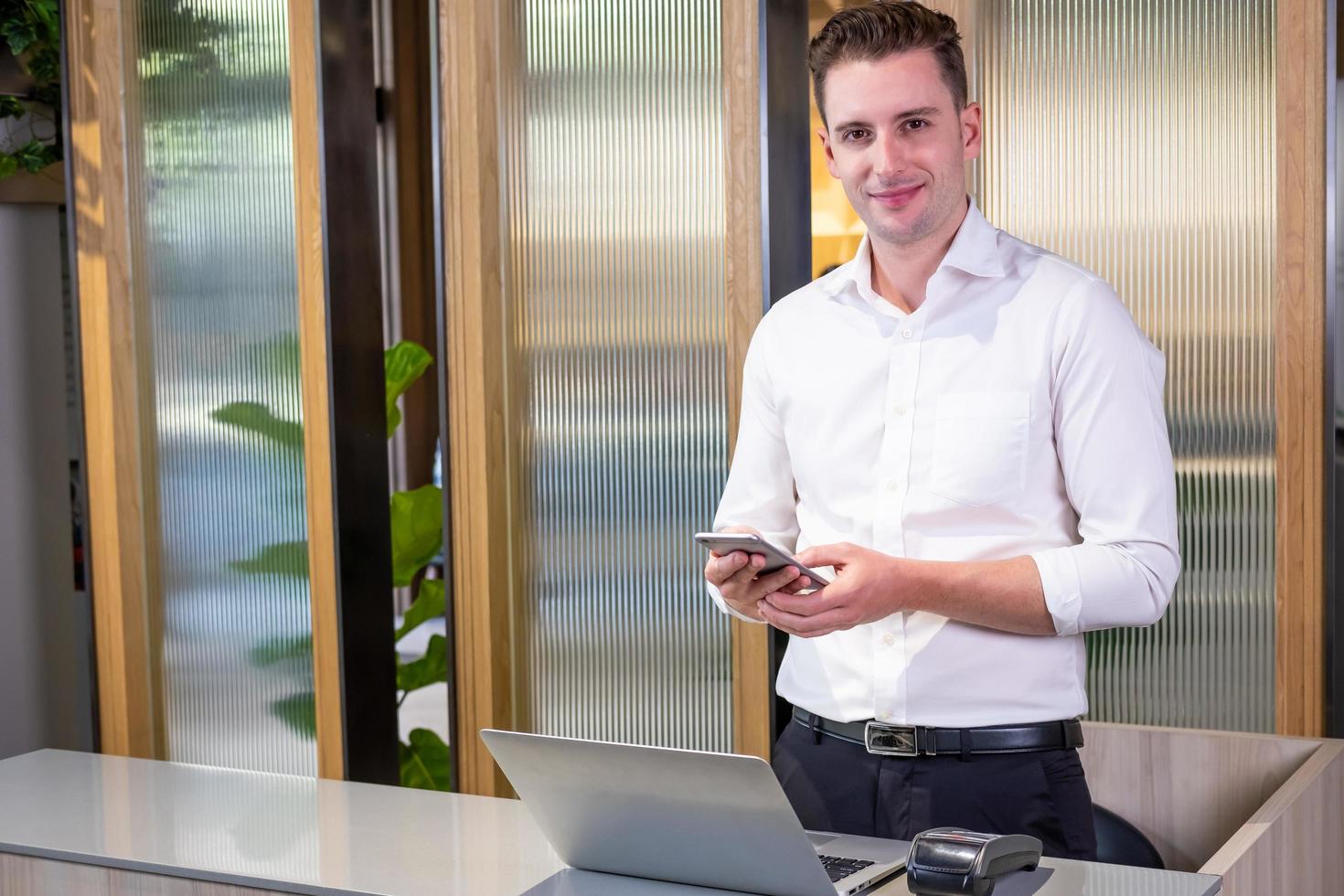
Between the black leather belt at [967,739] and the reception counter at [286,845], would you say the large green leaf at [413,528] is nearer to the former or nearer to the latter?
the reception counter at [286,845]

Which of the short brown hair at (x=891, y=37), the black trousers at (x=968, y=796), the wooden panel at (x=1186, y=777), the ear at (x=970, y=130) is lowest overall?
the wooden panel at (x=1186, y=777)

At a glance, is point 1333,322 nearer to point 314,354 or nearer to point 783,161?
point 783,161

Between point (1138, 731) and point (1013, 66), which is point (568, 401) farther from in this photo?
point (1138, 731)

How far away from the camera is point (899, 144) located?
1.84 m

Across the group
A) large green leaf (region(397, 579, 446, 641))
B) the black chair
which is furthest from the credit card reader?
large green leaf (region(397, 579, 446, 641))

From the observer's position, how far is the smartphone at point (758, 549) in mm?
1509

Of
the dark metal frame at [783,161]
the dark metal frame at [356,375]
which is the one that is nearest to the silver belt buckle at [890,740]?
the dark metal frame at [783,161]

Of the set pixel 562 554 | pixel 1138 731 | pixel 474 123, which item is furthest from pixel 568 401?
pixel 1138 731

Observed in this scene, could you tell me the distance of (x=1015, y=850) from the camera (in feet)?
4.89

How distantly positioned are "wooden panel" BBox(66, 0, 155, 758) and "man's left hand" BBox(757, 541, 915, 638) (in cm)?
227

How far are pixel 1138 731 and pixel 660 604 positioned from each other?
0.98m

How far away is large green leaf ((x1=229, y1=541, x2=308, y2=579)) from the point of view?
11.0 feet

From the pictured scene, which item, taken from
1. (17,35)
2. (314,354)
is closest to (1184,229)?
(314,354)

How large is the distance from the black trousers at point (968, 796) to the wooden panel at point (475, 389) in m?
1.41
